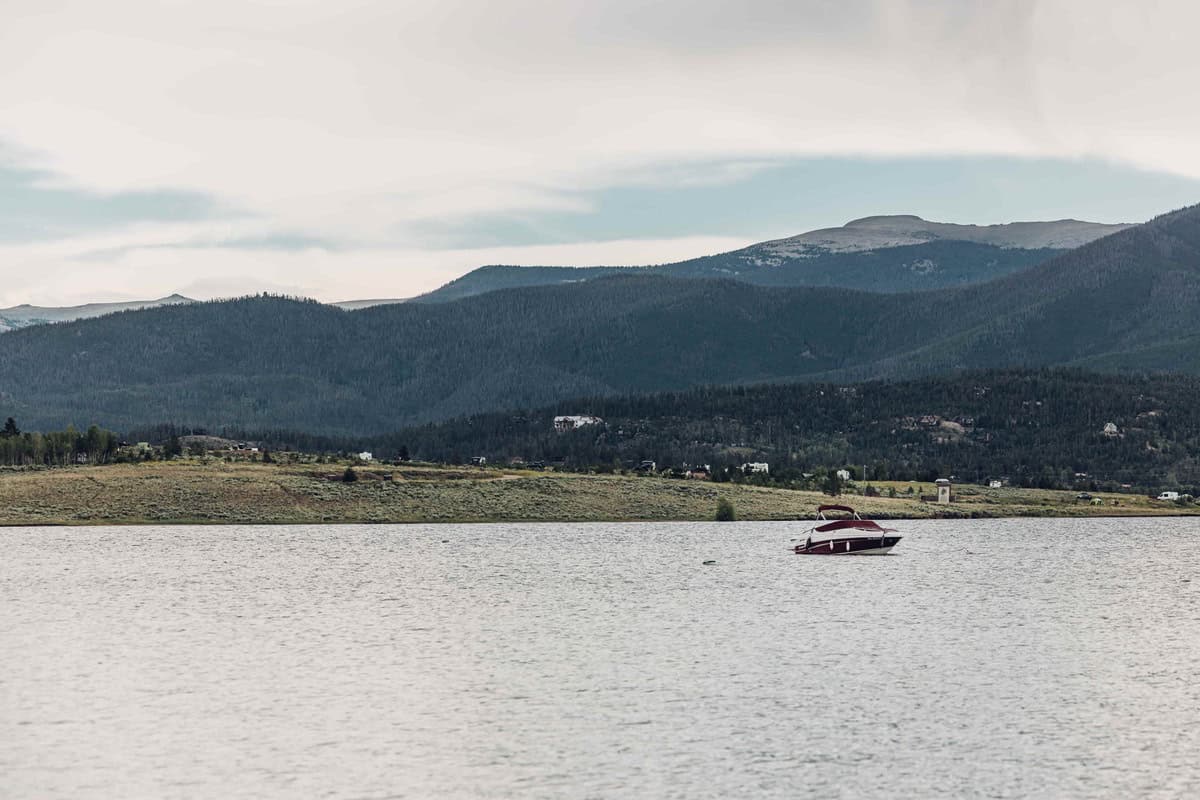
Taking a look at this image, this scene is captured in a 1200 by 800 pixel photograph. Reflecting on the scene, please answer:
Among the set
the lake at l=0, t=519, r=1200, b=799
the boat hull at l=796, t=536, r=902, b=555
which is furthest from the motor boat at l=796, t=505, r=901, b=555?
the lake at l=0, t=519, r=1200, b=799

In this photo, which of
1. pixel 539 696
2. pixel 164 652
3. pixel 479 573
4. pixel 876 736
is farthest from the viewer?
pixel 479 573

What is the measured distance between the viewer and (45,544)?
18150 centimetres

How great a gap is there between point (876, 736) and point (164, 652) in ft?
134

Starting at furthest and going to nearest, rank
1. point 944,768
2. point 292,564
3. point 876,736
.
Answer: point 292,564 → point 876,736 → point 944,768

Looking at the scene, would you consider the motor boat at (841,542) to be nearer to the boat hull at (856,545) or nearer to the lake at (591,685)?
the boat hull at (856,545)

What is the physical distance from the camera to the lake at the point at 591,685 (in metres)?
54.7

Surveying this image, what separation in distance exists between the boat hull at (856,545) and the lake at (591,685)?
38.4m

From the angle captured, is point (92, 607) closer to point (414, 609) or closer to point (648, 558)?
point (414, 609)

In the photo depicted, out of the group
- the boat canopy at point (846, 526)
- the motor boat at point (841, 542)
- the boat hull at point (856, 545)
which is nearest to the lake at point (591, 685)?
the motor boat at point (841, 542)

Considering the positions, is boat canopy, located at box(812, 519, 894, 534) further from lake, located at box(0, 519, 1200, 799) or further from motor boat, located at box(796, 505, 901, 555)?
lake, located at box(0, 519, 1200, 799)

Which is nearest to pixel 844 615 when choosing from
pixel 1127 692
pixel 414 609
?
pixel 414 609

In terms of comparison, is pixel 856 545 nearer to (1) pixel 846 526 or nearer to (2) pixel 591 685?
(1) pixel 846 526

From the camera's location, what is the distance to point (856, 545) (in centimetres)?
18250

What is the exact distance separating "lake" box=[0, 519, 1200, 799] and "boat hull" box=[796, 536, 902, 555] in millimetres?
38447
